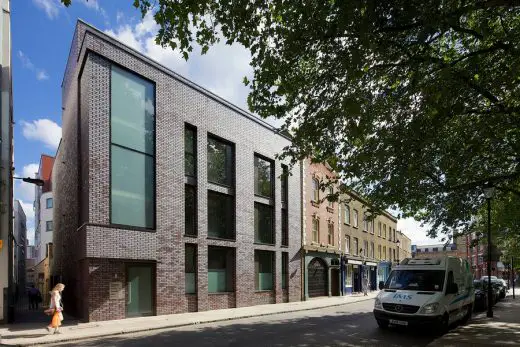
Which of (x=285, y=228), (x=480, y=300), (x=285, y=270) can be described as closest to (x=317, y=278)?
(x=285, y=270)

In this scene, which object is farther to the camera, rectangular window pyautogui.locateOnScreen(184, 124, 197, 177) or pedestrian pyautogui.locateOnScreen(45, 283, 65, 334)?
rectangular window pyautogui.locateOnScreen(184, 124, 197, 177)

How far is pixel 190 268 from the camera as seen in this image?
19875 millimetres

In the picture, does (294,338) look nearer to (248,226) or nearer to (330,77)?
(330,77)

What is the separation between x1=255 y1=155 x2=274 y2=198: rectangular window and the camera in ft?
85.0

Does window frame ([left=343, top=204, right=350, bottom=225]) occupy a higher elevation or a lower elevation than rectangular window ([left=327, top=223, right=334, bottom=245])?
higher

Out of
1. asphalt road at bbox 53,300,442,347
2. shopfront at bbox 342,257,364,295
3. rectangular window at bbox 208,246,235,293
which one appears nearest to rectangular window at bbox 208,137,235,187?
rectangular window at bbox 208,246,235,293

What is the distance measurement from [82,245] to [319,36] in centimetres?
1265

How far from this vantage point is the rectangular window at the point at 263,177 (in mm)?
25922

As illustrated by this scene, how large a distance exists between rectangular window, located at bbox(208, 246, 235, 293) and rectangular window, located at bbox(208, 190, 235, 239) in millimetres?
764

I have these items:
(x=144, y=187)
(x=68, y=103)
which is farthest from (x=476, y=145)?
(x=68, y=103)

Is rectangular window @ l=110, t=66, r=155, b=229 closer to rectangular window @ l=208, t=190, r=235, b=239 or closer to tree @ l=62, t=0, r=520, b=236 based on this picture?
rectangular window @ l=208, t=190, r=235, b=239

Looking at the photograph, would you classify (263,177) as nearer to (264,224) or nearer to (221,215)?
(264,224)

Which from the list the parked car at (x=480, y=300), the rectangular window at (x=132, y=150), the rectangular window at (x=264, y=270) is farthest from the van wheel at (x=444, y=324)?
the rectangular window at (x=264, y=270)

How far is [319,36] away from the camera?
806 cm
